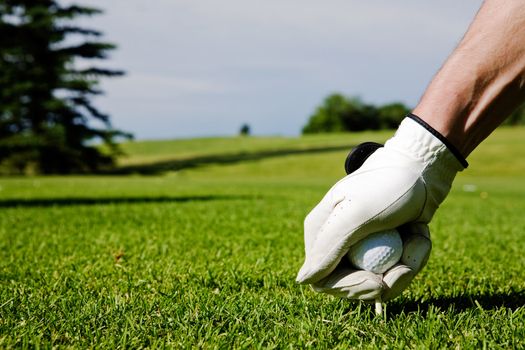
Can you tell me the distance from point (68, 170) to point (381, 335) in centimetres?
3611

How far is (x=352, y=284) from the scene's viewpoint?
2.08 m

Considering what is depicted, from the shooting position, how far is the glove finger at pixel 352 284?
2.04 m

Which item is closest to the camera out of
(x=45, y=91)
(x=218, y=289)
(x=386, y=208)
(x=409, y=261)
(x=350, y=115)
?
(x=386, y=208)

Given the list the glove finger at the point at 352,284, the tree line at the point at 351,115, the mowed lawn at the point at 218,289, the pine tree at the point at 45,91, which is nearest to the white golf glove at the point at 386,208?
the glove finger at the point at 352,284

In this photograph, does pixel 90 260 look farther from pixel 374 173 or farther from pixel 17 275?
pixel 374 173

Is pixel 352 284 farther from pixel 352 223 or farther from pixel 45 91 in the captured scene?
pixel 45 91

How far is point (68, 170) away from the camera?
3553cm

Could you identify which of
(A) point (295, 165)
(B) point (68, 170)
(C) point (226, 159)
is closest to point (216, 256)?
(A) point (295, 165)

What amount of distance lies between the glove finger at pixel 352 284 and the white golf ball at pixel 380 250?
40mm

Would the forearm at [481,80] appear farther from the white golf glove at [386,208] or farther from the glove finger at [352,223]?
the glove finger at [352,223]

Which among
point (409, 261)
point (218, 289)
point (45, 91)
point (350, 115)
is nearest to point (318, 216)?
point (409, 261)

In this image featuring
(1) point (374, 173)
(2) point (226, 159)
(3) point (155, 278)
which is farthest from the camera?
(2) point (226, 159)

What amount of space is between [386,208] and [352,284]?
1.16 feet

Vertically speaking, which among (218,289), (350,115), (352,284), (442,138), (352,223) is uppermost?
(350,115)
